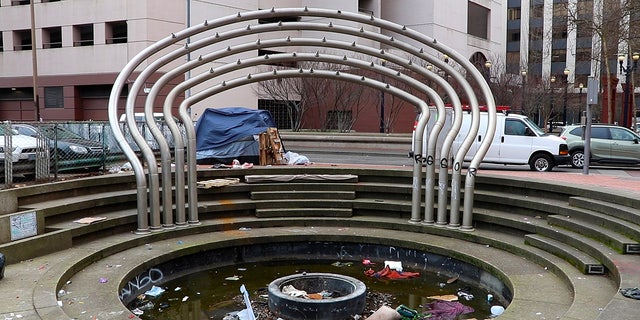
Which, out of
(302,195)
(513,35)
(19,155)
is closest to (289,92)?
(302,195)

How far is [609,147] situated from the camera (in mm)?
18562

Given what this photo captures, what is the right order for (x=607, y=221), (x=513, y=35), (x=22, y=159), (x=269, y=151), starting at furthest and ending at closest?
(x=513, y=35)
(x=269, y=151)
(x=22, y=159)
(x=607, y=221)

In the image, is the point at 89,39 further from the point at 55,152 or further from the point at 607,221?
the point at 607,221

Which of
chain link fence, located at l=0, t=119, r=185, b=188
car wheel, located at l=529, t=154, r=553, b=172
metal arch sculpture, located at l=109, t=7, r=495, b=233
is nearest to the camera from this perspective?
metal arch sculpture, located at l=109, t=7, r=495, b=233

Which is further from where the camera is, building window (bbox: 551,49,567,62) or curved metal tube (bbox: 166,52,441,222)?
building window (bbox: 551,49,567,62)

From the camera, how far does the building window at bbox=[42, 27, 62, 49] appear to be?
35.5 meters

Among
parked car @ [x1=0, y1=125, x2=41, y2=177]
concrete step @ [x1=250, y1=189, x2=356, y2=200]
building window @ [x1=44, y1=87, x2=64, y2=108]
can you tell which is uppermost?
building window @ [x1=44, y1=87, x2=64, y2=108]

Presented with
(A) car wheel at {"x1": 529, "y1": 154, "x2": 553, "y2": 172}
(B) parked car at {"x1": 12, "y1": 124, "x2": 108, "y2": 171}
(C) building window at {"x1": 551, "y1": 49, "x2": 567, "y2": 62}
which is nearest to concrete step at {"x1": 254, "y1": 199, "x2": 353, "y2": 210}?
(B) parked car at {"x1": 12, "y1": 124, "x2": 108, "y2": 171}

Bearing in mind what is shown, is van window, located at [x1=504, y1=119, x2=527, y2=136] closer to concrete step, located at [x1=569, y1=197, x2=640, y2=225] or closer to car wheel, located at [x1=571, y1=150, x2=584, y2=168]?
car wheel, located at [x1=571, y1=150, x2=584, y2=168]

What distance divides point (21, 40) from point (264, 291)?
1415 inches

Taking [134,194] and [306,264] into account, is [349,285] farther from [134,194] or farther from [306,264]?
[134,194]

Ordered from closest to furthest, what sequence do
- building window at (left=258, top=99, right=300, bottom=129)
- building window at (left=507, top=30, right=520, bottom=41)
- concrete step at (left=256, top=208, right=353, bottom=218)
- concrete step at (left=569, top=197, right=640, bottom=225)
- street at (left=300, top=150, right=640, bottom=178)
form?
concrete step at (left=569, top=197, right=640, bottom=225) → concrete step at (left=256, top=208, right=353, bottom=218) → street at (left=300, top=150, right=640, bottom=178) → building window at (left=258, top=99, right=300, bottom=129) → building window at (left=507, top=30, right=520, bottom=41)

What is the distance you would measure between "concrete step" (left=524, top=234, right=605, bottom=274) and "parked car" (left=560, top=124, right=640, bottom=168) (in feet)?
33.7

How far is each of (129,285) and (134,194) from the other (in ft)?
9.46
